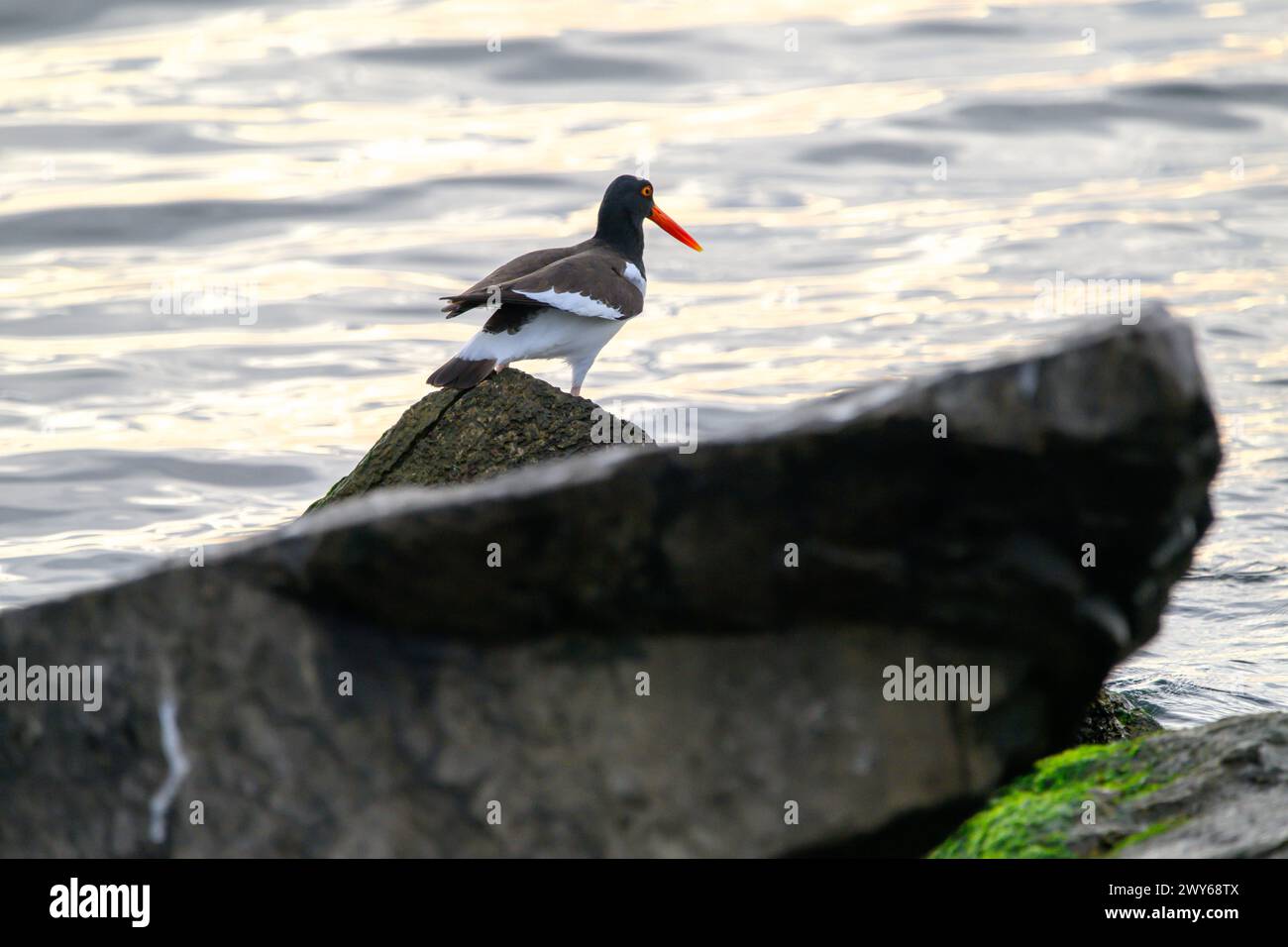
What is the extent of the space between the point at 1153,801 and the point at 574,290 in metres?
4.47

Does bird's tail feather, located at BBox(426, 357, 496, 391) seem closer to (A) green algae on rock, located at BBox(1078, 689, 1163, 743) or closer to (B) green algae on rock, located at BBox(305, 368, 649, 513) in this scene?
(B) green algae on rock, located at BBox(305, 368, 649, 513)

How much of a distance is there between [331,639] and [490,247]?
42.5ft

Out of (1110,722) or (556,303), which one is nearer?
(1110,722)

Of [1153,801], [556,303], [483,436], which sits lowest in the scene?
[1153,801]

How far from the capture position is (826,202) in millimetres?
17328

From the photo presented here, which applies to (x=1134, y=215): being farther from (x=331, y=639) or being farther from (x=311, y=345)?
(x=331, y=639)

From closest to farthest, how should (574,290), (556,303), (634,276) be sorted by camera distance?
(556,303) → (574,290) → (634,276)

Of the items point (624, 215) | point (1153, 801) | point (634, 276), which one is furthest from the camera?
point (624, 215)

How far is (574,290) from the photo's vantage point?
751 cm

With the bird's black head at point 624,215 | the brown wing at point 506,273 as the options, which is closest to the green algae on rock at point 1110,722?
the brown wing at point 506,273

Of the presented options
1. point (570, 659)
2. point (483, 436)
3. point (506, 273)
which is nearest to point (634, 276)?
point (506, 273)

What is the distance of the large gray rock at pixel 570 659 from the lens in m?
3.02

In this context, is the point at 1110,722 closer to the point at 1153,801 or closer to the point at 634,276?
the point at 1153,801
